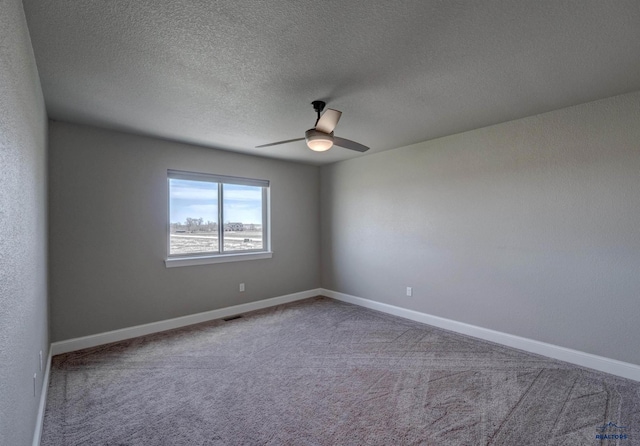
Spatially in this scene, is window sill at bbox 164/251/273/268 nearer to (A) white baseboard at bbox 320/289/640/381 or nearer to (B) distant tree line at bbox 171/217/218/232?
(B) distant tree line at bbox 171/217/218/232

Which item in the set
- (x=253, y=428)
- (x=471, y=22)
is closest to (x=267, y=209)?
(x=253, y=428)

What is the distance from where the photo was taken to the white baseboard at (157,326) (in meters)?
3.23

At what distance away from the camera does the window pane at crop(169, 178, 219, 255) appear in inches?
161

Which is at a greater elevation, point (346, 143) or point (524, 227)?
point (346, 143)

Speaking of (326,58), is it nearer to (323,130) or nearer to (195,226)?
(323,130)

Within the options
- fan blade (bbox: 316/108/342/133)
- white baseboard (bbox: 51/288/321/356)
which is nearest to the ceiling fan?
fan blade (bbox: 316/108/342/133)

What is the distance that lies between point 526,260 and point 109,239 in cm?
456

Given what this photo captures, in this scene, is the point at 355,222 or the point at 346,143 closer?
the point at 346,143

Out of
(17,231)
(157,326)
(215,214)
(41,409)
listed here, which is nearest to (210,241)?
(215,214)

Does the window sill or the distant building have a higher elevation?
the distant building

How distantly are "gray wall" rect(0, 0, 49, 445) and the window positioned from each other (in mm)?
2026

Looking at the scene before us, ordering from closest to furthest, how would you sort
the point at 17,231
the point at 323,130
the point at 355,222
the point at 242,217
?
the point at 17,231, the point at 323,130, the point at 242,217, the point at 355,222

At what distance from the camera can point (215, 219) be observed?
4473 millimetres

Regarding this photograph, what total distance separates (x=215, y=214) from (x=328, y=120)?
2618 millimetres
